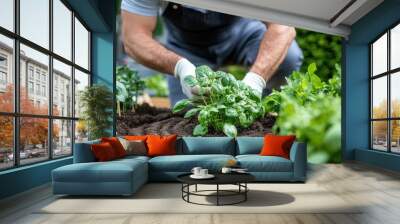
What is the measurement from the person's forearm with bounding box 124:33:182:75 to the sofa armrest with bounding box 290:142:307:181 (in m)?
3.61

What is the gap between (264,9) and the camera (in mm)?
7434

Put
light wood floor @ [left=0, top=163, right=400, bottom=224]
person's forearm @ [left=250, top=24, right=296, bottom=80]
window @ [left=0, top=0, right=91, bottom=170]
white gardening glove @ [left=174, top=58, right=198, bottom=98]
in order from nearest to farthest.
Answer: light wood floor @ [left=0, top=163, right=400, bottom=224] < window @ [left=0, top=0, right=91, bottom=170] < white gardening glove @ [left=174, top=58, right=198, bottom=98] < person's forearm @ [left=250, top=24, right=296, bottom=80]

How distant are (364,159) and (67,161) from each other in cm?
549

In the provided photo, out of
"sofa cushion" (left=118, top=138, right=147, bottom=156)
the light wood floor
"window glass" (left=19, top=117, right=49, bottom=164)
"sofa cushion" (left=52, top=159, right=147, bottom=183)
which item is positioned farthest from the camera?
"sofa cushion" (left=118, top=138, right=147, bottom=156)

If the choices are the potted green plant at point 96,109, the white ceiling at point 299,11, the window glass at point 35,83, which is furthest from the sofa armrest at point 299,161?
the potted green plant at point 96,109

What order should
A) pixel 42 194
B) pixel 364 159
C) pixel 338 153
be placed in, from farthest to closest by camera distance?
pixel 338 153
pixel 364 159
pixel 42 194

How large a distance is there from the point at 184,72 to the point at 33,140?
3.63m

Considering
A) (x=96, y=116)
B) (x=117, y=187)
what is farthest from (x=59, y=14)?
(x=117, y=187)

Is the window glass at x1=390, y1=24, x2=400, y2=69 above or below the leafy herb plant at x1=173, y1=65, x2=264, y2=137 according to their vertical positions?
above

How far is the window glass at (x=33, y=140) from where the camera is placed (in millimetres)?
4824

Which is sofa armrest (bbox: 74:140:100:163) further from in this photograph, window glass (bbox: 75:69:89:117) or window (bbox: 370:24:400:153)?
window (bbox: 370:24:400:153)

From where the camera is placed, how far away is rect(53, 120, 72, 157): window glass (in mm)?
5875

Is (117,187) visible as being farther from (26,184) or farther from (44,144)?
(44,144)

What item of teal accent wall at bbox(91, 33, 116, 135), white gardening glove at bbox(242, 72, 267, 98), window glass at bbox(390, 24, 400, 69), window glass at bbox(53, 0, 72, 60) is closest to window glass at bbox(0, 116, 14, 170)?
window glass at bbox(53, 0, 72, 60)
